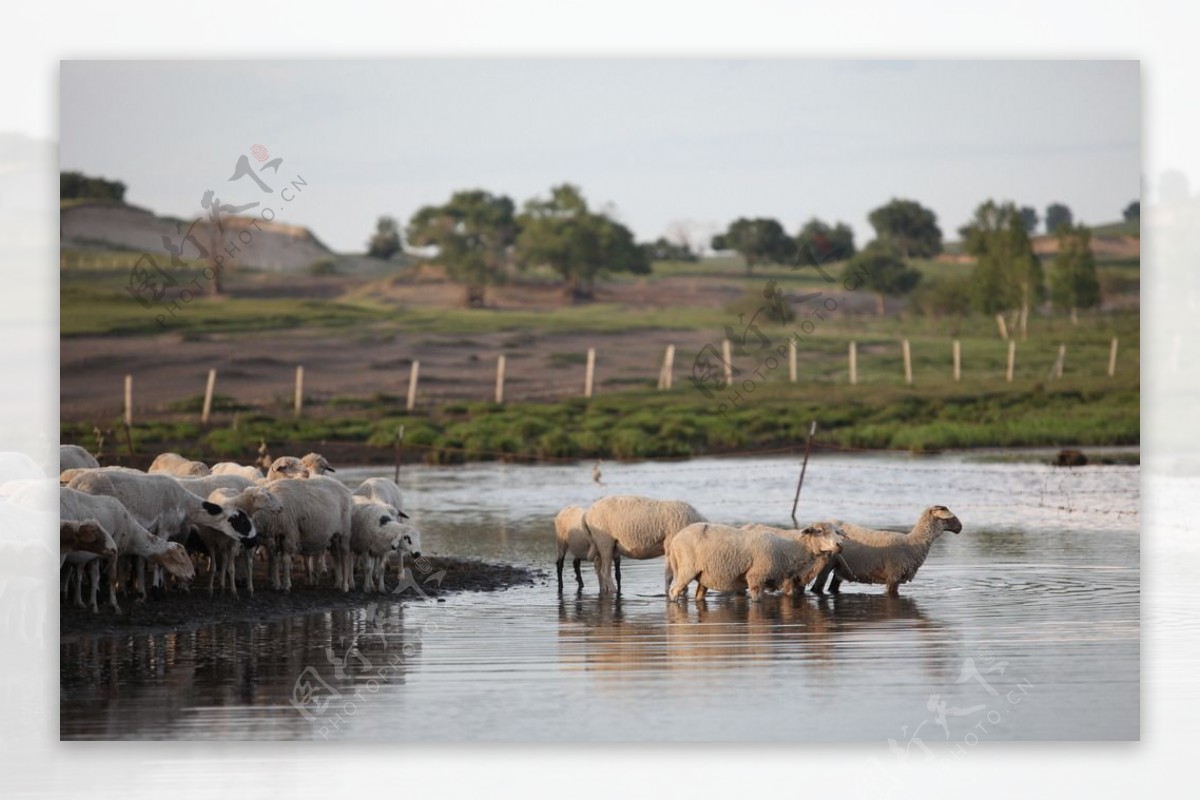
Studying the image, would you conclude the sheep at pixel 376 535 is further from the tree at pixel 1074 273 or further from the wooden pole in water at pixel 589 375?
the wooden pole in water at pixel 589 375

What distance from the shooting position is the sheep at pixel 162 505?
15.7m

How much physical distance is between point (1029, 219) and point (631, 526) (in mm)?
6558

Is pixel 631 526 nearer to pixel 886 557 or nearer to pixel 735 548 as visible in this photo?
pixel 735 548

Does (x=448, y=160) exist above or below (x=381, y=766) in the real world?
above

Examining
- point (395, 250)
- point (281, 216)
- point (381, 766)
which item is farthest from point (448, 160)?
point (381, 766)

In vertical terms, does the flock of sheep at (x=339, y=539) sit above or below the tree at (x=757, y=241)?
below

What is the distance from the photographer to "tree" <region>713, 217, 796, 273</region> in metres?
23.3

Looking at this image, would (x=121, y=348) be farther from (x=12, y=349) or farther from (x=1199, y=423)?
(x=1199, y=423)

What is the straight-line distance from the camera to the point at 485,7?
1368cm

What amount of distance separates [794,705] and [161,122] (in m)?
7.86

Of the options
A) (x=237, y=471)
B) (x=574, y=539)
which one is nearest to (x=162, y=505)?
(x=237, y=471)

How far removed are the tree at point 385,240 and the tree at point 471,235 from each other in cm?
25

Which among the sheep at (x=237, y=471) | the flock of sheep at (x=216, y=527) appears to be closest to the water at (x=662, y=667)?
the flock of sheep at (x=216, y=527)

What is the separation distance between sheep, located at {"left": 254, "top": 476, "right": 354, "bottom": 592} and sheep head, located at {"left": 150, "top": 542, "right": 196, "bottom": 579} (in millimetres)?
1034
